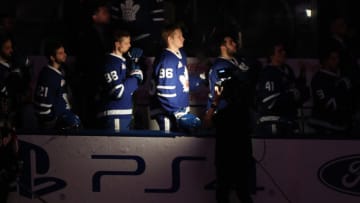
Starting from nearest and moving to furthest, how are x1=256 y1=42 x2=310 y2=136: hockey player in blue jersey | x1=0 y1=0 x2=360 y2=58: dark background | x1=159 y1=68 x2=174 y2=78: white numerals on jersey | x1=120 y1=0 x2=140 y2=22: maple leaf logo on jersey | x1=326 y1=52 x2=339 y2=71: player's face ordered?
x1=159 y1=68 x2=174 y2=78: white numerals on jersey → x1=326 y1=52 x2=339 y2=71: player's face → x1=256 y1=42 x2=310 y2=136: hockey player in blue jersey → x1=120 y1=0 x2=140 y2=22: maple leaf logo on jersey → x1=0 y1=0 x2=360 y2=58: dark background

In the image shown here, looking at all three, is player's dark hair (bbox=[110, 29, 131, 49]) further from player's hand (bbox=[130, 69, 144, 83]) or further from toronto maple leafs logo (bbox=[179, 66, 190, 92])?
toronto maple leafs logo (bbox=[179, 66, 190, 92])

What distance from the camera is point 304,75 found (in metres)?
9.09

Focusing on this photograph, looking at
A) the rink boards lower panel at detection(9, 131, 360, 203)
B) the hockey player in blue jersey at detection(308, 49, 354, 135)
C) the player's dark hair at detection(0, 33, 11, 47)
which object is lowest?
the rink boards lower panel at detection(9, 131, 360, 203)

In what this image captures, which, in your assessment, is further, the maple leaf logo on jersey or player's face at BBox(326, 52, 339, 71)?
the maple leaf logo on jersey

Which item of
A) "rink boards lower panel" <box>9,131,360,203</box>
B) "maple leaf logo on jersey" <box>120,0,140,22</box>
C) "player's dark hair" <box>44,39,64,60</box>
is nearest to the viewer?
"rink boards lower panel" <box>9,131,360,203</box>

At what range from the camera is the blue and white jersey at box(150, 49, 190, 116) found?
829cm

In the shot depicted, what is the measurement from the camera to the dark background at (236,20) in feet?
31.4

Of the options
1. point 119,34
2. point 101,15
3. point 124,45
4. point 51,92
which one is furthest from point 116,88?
point 101,15

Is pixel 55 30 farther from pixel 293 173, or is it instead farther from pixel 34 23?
pixel 293 173

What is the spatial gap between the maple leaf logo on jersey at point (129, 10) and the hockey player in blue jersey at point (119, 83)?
20.7 inches

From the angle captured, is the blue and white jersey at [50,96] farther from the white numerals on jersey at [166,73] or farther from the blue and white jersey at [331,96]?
the blue and white jersey at [331,96]

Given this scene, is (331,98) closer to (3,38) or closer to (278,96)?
(278,96)

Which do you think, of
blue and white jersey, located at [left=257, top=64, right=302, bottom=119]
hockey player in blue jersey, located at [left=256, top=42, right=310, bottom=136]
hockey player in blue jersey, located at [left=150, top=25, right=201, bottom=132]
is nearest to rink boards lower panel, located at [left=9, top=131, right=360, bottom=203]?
hockey player in blue jersey, located at [left=150, top=25, right=201, bottom=132]

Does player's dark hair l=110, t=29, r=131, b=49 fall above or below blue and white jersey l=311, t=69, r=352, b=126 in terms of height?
above
